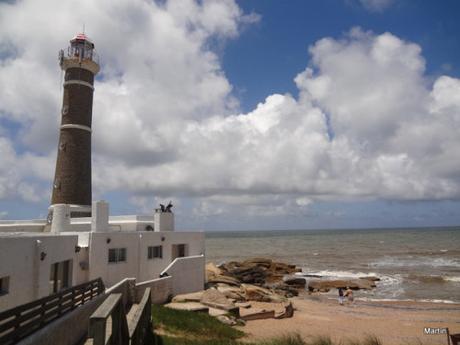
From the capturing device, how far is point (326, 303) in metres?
30.1

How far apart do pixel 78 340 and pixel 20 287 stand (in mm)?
3357

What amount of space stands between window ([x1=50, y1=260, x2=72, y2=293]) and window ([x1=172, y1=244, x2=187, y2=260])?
843 centimetres

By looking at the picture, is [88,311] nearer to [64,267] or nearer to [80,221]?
[64,267]

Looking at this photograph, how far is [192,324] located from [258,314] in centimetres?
683

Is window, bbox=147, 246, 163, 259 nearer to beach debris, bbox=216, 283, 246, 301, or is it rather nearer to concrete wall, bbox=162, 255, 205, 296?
concrete wall, bbox=162, 255, 205, 296

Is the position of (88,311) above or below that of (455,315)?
above

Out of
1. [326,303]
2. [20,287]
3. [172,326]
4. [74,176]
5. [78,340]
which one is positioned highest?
[74,176]

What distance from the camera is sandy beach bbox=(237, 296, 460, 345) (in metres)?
19.1

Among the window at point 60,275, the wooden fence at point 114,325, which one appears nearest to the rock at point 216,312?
the window at point 60,275

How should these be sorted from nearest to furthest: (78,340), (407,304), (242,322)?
(78,340)
(242,322)
(407,304)

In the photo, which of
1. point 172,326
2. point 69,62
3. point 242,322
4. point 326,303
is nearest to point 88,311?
point 172,326

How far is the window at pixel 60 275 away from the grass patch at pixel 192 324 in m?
3.89

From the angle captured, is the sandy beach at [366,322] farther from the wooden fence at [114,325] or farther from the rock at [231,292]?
the wooden fence at [114,325]

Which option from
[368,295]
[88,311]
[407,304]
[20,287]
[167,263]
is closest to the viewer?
[88,311]
